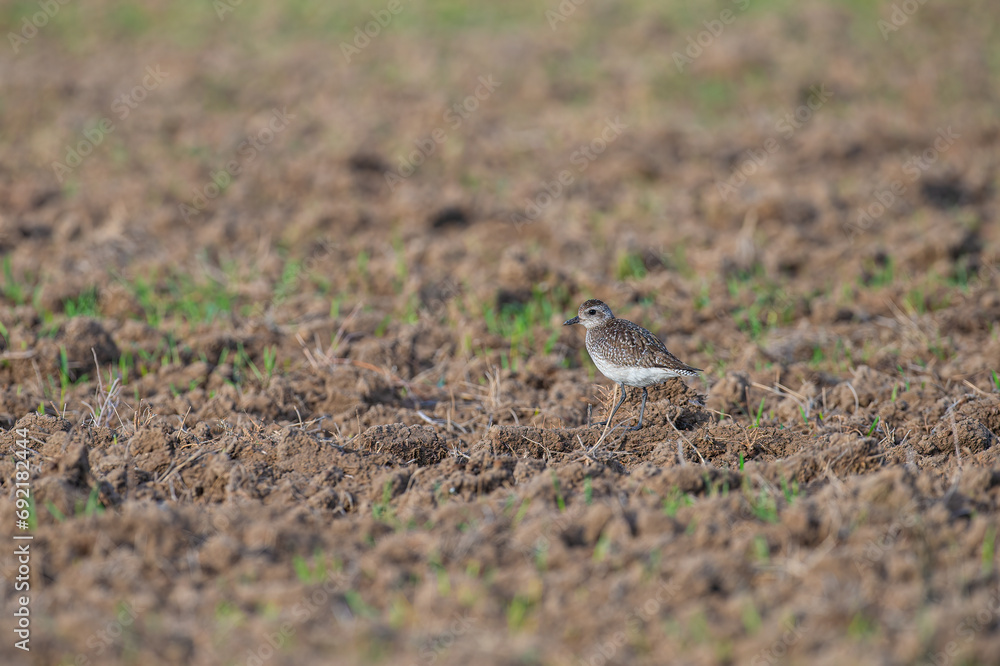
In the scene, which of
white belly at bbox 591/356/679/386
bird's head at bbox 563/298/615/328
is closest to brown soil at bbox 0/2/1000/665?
white belly at bbox 591/356/679/386

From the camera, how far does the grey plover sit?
5457 mm

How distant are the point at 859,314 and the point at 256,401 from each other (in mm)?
4594

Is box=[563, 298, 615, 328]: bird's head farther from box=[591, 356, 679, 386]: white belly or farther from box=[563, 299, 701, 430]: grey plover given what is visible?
box=[591, 356, 679, 386]: white belly

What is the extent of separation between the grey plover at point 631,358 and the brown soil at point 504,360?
310mm

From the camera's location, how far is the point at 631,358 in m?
5.50

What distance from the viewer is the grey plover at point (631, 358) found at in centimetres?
546

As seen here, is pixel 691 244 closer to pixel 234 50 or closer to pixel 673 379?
pixel 673 379

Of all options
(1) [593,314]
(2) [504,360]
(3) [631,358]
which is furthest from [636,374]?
(2) [504,360]

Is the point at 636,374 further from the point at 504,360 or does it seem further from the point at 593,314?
the point at 504,360

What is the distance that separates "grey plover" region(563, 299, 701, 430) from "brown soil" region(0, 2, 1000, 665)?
0.31 meters

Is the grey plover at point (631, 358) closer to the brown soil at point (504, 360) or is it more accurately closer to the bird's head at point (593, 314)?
the bird's head at point (593, 314)

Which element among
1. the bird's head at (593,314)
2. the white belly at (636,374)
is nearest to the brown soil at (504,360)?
the white belly at (636,374)

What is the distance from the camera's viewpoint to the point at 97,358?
22.0ft

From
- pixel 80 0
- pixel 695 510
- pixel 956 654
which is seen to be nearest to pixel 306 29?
pixel 80 0
